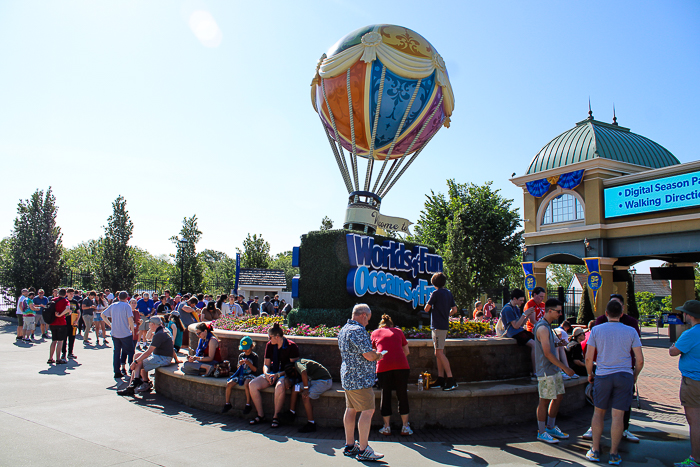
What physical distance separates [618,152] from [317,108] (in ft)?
58.6

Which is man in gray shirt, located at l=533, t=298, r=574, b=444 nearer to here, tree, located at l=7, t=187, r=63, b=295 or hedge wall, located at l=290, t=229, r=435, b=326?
hedge wall, located at l=290, t=229, r=435, b=326

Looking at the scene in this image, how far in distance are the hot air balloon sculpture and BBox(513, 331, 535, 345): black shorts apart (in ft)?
21.7

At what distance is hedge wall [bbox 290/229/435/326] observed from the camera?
35.3ft

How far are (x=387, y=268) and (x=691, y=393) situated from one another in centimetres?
714

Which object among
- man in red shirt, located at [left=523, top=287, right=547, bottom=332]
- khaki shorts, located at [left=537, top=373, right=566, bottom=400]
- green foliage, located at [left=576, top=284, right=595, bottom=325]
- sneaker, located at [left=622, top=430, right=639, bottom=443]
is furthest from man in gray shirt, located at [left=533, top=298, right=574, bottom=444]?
green foliage, located at [left=576, top=284, right=595, bottom=325]

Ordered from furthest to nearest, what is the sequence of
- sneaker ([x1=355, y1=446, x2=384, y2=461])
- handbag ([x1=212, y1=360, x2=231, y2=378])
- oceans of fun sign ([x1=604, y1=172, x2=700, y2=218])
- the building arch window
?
1. the building arch window
2. oceans of fun sign ([x1=604, y1=172, x2=700, y2=218])
3. handbag ([x1=212, y1=360, x2=231, y2=378])
4. sneaker ([x1=355, y1=446, x2=384, y2=461])

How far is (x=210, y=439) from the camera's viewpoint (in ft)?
20.7

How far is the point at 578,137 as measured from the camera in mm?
25734

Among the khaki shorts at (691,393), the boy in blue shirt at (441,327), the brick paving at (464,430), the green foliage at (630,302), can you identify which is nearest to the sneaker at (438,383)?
the boy in blue shirt at (441,327)

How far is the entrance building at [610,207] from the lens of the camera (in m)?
21.7

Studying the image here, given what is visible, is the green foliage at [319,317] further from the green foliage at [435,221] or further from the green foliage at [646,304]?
the green foliage at [646,304]

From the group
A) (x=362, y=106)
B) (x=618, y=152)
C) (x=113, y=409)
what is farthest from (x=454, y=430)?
(x=618, y=152)

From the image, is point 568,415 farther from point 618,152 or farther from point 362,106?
point 618,152

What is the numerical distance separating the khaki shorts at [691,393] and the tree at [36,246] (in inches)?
1210
